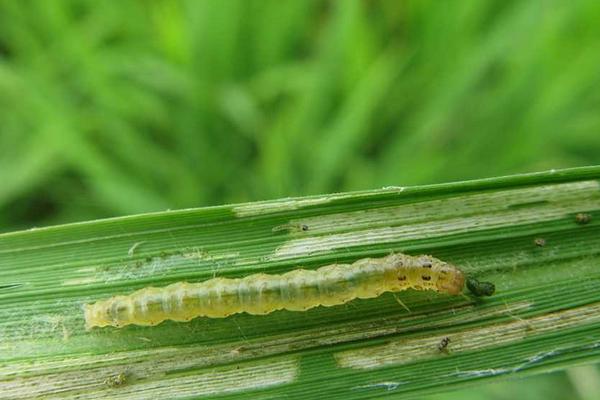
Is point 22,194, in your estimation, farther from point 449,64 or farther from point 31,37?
point 449,64

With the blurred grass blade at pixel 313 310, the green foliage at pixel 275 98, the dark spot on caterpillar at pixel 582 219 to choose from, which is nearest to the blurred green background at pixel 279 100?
the green foliage at pixel 275 98

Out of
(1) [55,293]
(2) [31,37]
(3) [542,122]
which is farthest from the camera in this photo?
(2) [31,37]

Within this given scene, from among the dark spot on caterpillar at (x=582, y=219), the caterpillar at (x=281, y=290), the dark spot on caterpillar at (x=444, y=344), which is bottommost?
the dark spot on caterpillar at (x=444, y=344)

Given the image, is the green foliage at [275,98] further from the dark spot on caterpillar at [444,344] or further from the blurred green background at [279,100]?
the dark spot on caterpillar at [444,344]

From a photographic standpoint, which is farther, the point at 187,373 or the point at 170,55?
the point at 170,55

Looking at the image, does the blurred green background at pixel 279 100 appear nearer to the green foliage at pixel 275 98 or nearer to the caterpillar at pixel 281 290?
the green foliage at pixel 275 98

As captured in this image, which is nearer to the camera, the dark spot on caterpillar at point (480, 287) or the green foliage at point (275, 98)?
the dark spot on caterpillar at point (480, 287)

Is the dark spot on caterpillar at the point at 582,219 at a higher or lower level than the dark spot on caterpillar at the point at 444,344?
higher

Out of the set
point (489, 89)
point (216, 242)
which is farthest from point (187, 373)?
point (489, 89)

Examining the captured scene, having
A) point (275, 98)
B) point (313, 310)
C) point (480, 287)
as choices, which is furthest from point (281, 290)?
point (275, 98)
